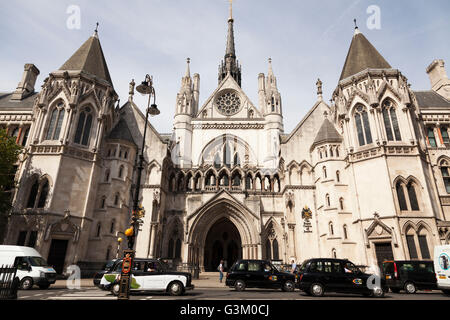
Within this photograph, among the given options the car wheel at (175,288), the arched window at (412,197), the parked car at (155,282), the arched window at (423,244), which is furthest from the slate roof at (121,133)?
the arched window at (423,244)

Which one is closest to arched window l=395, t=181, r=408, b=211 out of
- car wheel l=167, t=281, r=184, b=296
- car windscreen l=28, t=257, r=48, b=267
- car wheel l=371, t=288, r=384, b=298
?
car wheel l=371, t=288, r=384, b=298

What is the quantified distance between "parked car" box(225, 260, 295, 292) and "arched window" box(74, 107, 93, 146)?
17.2 meters

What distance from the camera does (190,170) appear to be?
28141 millimetres

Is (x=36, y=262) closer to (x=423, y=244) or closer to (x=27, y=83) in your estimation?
(x=423, y=244)

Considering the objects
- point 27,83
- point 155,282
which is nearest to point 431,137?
point 155,282

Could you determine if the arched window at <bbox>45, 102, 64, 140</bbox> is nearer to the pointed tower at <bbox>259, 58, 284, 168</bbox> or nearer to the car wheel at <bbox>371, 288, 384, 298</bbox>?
the pointed tower at <bbox>259, 58, 284, 168</bbox>

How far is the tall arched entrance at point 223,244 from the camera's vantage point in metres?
30.0

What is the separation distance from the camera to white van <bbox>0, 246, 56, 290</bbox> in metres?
13.1

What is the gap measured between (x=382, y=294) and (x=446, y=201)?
16.2 m

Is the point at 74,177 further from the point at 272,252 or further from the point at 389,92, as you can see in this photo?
the point at 389,92

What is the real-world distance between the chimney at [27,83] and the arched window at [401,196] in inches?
1467

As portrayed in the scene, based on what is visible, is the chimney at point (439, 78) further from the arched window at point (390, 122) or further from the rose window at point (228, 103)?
the rose window at point (228, 103)
